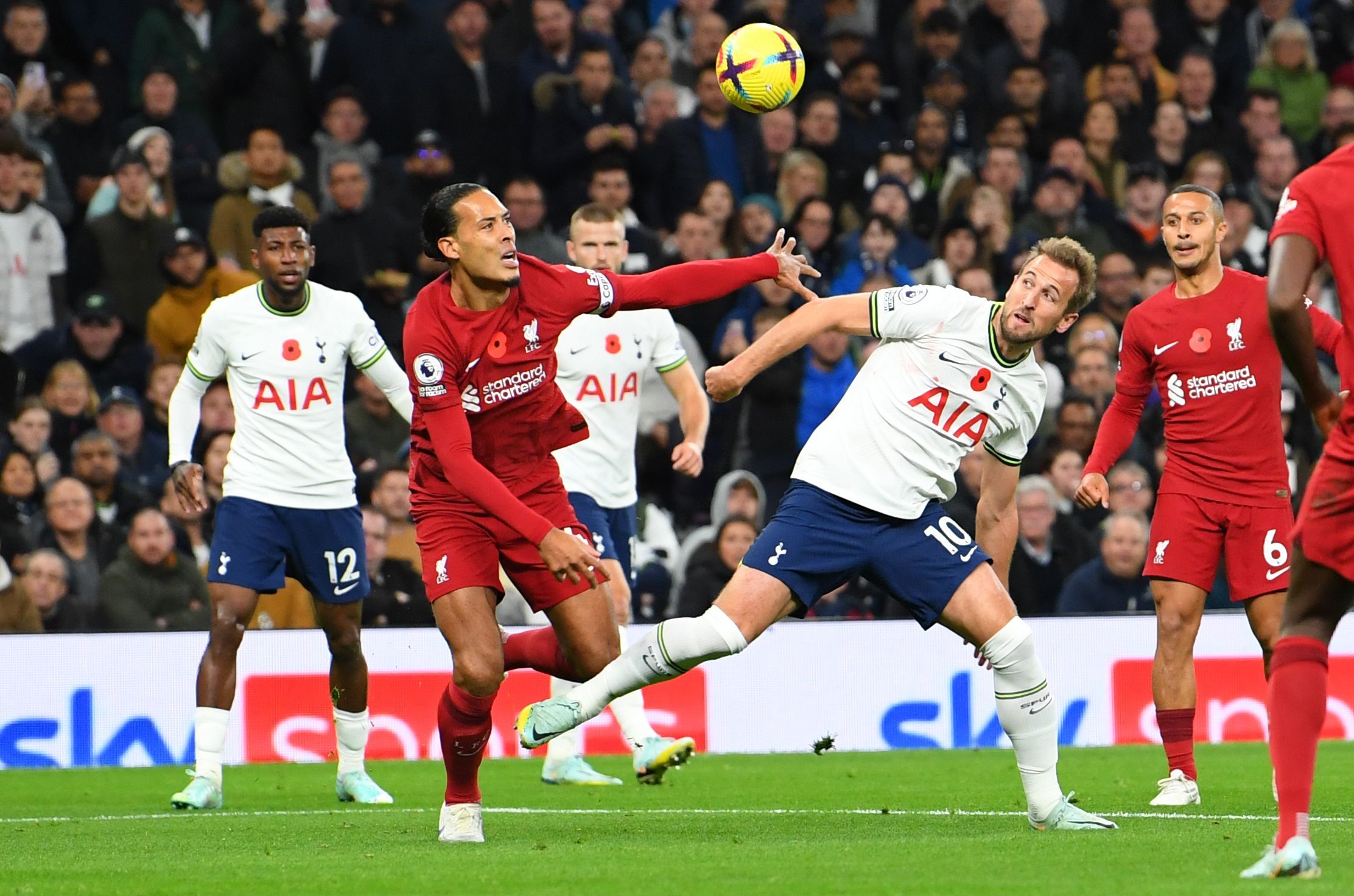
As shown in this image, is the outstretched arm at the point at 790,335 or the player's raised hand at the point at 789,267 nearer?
the outstretched arm at the point at 790,335

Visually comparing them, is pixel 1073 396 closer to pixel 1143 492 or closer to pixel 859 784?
pixel 1143 492

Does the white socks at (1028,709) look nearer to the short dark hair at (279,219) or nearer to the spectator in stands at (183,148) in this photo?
the short dark hair at (279,219)

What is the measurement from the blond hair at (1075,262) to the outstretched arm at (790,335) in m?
0.76

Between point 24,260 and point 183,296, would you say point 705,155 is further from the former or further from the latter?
point 24,260

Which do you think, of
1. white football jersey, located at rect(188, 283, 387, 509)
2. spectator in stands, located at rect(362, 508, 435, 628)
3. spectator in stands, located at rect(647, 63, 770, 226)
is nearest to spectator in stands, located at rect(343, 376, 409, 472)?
spectator in stands, located at rect(362, 508, 435, 628)

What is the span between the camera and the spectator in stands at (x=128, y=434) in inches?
591

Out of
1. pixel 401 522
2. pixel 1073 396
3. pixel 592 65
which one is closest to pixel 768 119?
pixel 592 65

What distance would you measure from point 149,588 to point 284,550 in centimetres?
398

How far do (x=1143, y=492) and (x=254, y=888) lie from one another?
10277mm

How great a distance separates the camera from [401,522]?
1455cm

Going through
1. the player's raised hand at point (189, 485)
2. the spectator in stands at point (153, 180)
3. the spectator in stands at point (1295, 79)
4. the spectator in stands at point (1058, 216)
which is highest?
the spectator in stands at point (1295, 79)

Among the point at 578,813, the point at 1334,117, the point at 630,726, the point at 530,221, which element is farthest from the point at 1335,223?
the point at 1334,117

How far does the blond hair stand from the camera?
25.6 ft

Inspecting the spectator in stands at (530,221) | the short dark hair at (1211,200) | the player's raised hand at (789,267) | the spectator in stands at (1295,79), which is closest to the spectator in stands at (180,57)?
the spectator in stands at (530,221)
